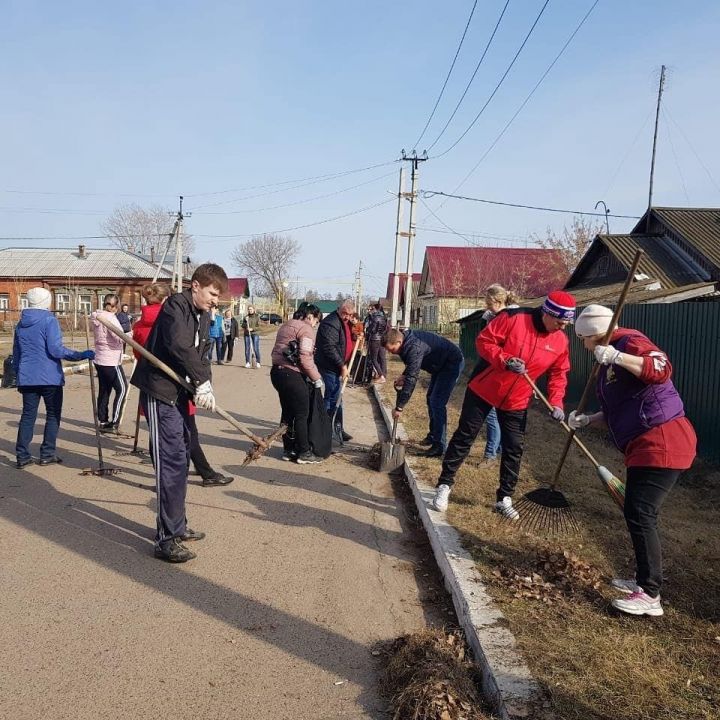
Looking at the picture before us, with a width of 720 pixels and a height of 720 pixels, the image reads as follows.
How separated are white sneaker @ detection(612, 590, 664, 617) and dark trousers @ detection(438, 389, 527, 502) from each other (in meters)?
1.75

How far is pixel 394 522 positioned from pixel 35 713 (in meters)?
3.22

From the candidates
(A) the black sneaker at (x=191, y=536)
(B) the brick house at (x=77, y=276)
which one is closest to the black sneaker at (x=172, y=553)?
(A) the black sneaker at (x=191, y=536)

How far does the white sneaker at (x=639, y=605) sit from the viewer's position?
345 centimetres

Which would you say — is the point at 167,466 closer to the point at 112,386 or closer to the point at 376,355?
the point at 112,386

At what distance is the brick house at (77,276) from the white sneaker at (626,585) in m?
44.3

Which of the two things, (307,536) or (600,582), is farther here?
(307,536)

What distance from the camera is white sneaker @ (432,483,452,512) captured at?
5.18 m

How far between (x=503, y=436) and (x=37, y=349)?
4.58 m

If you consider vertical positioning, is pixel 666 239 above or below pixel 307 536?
above

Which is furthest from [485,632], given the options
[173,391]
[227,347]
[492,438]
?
[227,347]

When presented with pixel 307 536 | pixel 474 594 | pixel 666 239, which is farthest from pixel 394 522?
pixel 666 239

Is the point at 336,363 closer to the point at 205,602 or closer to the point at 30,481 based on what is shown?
the point at 30,481

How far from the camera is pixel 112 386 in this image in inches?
330

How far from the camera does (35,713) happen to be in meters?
2.64
